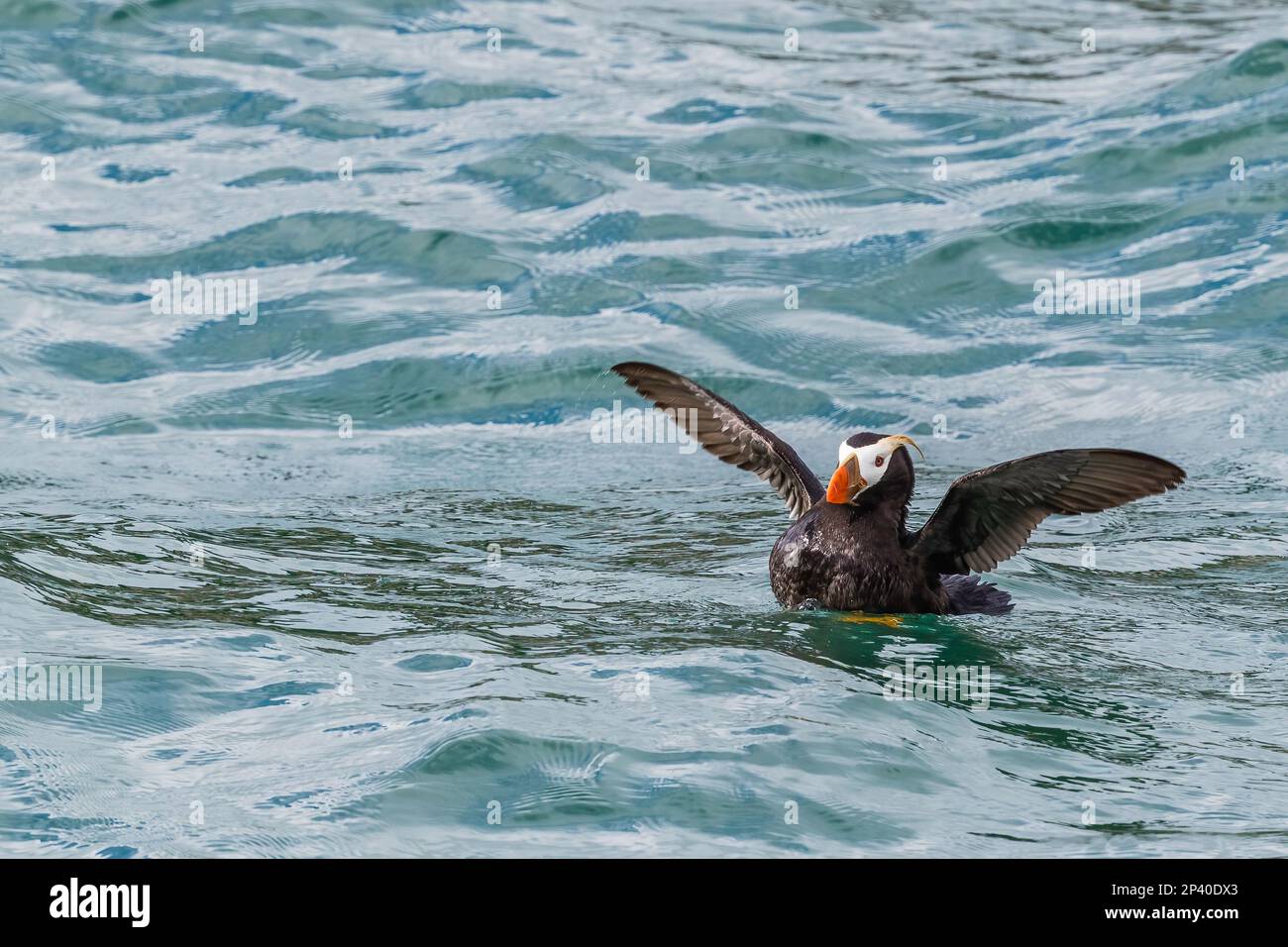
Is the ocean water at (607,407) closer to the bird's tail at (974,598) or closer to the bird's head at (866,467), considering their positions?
the bird's tail at (974,598)

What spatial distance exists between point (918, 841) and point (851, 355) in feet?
20.7

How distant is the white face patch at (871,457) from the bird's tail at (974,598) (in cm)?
76

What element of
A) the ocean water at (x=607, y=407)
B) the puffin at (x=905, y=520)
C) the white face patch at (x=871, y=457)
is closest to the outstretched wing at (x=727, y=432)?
the puffin at (x=905, y=520)

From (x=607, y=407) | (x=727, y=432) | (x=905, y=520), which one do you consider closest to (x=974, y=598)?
(x=905, y=520)

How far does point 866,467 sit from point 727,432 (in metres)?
0.99

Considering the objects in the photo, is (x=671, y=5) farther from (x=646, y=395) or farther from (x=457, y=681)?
(x=457, y=681)

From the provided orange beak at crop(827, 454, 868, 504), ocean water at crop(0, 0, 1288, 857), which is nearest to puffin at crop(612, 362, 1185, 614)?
Answer: orange beak at crop(827, 454, 868, 504)

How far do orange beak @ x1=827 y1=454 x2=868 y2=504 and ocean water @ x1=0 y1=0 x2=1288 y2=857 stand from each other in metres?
0.51

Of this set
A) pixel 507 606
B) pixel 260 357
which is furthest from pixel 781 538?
pixel 260 357

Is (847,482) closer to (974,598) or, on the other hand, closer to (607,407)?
(974,598)

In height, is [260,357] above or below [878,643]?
above

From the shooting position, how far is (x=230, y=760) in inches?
210

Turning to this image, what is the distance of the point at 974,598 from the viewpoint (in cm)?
702

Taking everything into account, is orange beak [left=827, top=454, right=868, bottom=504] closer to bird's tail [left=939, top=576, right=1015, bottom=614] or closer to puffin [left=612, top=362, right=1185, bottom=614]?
puffin [left=612, top=362, right=1185, bottom=614]
